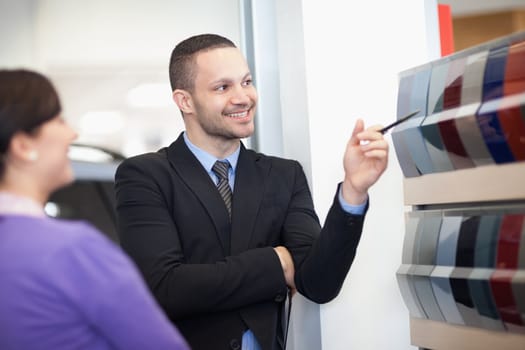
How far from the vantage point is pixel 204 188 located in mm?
2240

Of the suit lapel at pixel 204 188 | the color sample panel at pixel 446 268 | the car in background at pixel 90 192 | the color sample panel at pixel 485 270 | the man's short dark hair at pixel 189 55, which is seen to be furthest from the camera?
the car in background at pixel 90 192

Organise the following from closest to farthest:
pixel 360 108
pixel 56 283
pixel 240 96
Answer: pixel 56 283, pixel 240 96, pixel 360 108

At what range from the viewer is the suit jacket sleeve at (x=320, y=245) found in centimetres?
204

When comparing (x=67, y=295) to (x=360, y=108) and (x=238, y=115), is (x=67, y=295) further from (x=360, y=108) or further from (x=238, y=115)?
(x=360, y=108)

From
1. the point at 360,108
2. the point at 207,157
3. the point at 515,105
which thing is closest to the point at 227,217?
the point at 207,157

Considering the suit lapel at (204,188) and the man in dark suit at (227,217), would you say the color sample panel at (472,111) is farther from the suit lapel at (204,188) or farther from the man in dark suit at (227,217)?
the suit lapel at (204,188)

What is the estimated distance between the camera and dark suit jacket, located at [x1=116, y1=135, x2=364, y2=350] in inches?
79.8

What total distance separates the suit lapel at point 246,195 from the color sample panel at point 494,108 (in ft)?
2.43

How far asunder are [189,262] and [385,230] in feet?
2.34

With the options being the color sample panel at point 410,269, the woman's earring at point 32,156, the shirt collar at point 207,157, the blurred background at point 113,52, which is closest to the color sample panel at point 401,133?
the color sample panel at point 410,269

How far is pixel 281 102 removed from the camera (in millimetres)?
2750

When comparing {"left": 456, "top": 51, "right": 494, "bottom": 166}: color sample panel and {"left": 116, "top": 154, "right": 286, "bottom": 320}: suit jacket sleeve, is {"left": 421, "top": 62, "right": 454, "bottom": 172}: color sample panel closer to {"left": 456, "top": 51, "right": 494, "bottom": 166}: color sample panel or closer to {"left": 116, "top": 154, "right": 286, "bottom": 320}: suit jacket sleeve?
{"left": 456, "top": 51, "right": 494, "bottom": 166}: color sample panel

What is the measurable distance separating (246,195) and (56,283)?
111 centimetres

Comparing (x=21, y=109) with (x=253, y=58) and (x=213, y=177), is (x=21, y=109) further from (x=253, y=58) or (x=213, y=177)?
(x=253, y=58)
